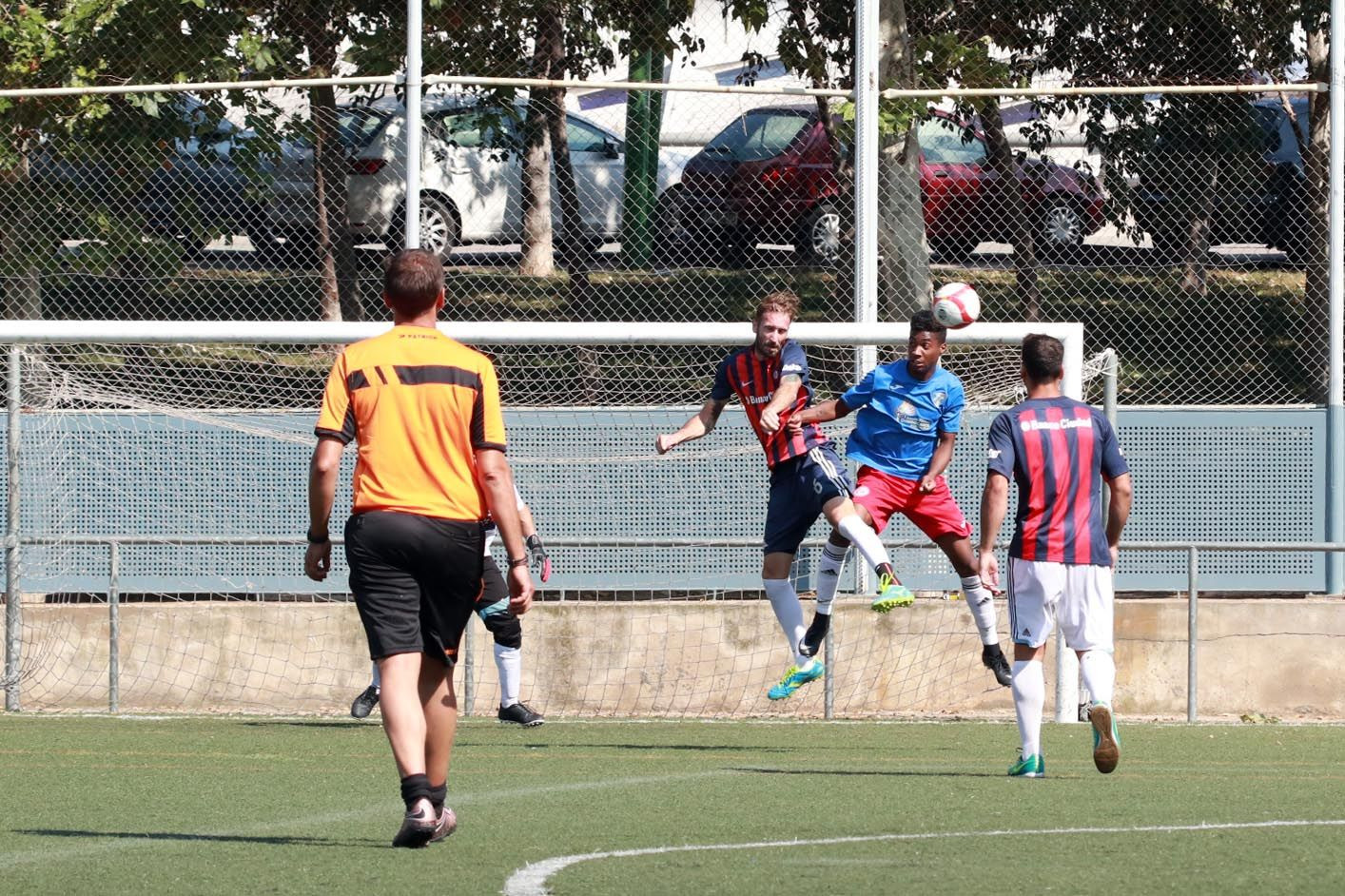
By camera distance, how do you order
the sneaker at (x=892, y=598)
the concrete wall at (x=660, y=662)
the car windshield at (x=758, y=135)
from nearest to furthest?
the sneaker at (x=892, y=598) < the concrete wall at (x=660, y=662) < the car windshield at (x=758, y=135)

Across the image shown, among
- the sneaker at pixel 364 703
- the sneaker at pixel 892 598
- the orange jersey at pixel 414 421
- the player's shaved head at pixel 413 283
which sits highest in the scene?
the player's shaved head at pixel 413 283

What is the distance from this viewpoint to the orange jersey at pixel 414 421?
6.10m

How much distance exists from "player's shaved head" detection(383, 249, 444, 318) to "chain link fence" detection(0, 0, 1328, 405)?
735 cm

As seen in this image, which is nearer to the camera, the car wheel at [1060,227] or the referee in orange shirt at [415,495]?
the referee in orange shirt at [415,495]

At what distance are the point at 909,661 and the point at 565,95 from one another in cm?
484

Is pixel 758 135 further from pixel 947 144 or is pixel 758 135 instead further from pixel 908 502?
pixel 908 502

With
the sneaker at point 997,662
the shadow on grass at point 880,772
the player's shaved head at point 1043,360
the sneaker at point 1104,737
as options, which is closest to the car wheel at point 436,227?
the sneaker at point 997,662

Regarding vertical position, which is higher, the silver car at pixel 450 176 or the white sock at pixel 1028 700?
the silver car at pixel 450 176

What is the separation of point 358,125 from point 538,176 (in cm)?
150

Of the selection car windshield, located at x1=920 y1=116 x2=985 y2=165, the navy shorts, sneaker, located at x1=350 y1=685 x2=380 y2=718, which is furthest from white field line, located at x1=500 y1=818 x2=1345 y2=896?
car windshield, located at x1=920 y1=116 x2=985 y2=165

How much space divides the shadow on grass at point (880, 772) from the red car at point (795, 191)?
5781 millimetres

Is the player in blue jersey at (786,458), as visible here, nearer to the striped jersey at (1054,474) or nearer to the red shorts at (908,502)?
the red shorts at (908,502)

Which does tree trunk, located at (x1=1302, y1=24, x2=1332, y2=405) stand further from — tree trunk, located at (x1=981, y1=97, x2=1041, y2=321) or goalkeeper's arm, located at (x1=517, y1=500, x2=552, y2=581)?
goalkeeper's arm, located at (x1=517, y1=500, x2=552, y2=581)

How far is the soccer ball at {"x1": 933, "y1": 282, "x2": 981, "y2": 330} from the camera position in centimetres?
1029
